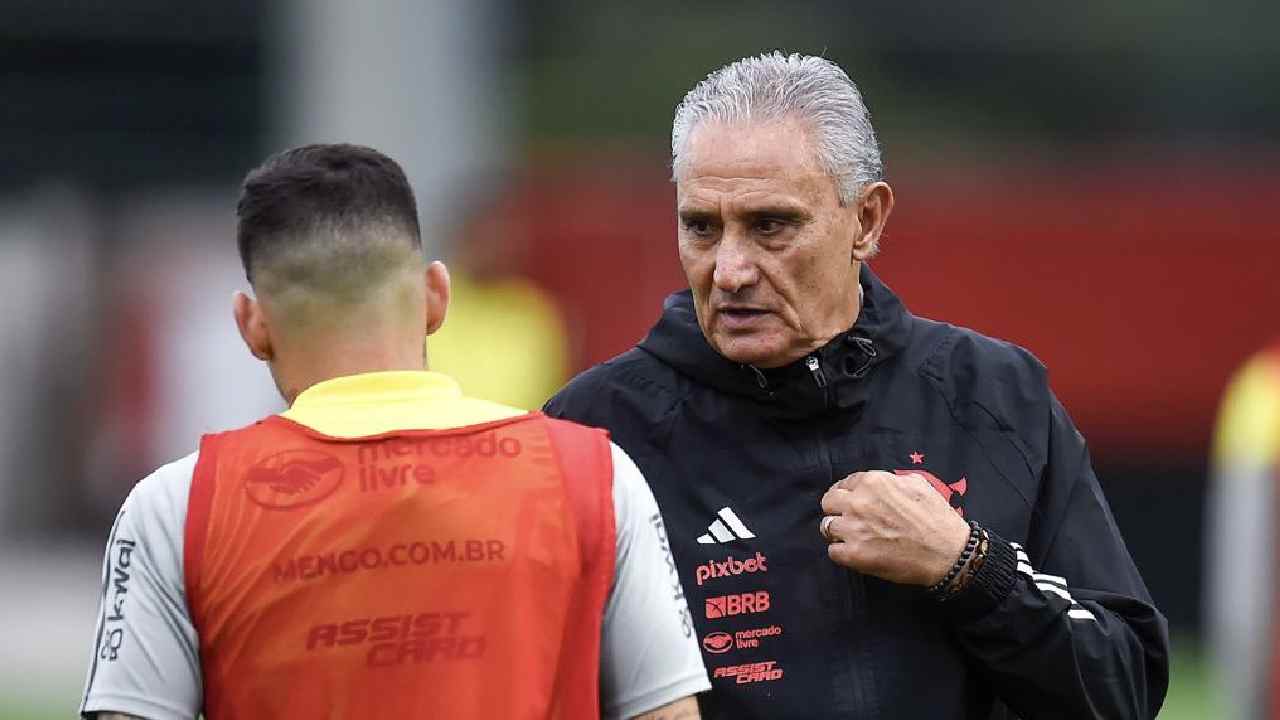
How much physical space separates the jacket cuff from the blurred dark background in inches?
245

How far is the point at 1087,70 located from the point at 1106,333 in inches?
361

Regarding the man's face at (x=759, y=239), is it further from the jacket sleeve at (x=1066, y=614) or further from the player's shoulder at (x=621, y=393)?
the jacket sleeve at (x=1066, y=614)

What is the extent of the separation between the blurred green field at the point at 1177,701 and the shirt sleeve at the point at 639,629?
24.8 ft

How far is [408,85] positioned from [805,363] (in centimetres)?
991

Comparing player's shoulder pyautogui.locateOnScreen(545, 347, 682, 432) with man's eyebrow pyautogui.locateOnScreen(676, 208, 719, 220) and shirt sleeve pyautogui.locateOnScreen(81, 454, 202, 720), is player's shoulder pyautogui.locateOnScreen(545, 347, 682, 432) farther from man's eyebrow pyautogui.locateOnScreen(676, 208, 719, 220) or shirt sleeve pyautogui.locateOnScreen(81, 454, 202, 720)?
shirt sleeve pyautogui.locateOnScreen(81, 454, 202, 720)

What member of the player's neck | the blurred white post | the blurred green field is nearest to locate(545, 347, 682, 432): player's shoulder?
the player's neck

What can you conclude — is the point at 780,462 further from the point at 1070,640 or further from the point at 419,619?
the point at 419,619

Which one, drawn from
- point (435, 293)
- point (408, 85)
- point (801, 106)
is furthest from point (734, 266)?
point (408, 85)

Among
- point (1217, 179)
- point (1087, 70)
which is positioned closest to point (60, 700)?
point (1217, 179)

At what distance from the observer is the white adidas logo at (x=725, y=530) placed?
3869 millimetres

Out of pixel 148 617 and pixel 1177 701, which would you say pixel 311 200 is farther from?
pixel 1177 701

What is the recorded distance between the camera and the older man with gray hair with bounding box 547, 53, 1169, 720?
375 centimetres

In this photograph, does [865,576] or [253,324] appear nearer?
[253,324]

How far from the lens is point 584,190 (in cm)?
1231
